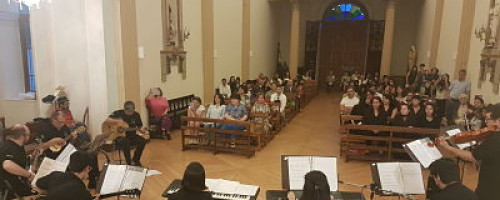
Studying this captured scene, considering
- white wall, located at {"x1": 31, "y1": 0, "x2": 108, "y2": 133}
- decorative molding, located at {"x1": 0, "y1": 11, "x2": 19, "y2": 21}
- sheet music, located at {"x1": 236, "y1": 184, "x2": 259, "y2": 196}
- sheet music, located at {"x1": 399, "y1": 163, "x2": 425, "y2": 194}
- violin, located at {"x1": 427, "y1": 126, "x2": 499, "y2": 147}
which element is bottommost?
sheet music, located at {"x1": 236, "y1": 184, "x2": 259, "y2": 196}

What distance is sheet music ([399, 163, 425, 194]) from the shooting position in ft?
12.6

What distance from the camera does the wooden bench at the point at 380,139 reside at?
639 cm

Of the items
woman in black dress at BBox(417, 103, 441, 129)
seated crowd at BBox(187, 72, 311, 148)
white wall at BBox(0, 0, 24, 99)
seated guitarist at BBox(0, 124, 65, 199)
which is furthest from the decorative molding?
woman in black dress at BBox(417, 103, 441, 129)

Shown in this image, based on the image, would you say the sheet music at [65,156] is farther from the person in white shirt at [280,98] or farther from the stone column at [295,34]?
the stone column at [295,34]

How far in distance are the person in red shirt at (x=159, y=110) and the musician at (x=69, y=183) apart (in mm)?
5125

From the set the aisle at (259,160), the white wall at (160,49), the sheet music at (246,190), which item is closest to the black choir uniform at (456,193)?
the sheet music at (246,190)

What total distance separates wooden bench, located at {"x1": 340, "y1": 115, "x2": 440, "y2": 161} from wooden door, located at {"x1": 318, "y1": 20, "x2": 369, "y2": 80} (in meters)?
12.9

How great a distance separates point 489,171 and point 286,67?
1686cm

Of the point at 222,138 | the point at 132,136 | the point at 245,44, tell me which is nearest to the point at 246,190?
the point at 132,136

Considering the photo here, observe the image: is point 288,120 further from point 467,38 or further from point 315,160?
point 315,160

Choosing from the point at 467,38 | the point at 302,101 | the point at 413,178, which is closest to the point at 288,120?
the point at 302,101

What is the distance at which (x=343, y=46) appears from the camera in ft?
64.0

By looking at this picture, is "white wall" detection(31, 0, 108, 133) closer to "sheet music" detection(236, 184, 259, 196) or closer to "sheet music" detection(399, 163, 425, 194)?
"sheet music" detection(236, 184, 259, 196)

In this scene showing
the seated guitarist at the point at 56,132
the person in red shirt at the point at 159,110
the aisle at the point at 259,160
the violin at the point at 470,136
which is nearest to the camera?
the violin at the point at 470,136
